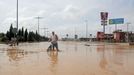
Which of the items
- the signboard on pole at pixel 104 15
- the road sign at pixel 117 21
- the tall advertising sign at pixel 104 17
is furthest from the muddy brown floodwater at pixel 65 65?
the road sign at pixel 117 21

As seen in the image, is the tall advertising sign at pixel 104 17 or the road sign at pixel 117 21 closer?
the tall advertising sign at pixel 104 17

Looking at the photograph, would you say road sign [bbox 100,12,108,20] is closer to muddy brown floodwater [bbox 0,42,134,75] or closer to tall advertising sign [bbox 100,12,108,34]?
tall advertising sign [bbox 100,12,108,34]

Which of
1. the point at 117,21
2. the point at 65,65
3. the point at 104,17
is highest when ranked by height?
the point at 104,17

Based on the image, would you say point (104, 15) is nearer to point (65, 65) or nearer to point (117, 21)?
point (117, 21)

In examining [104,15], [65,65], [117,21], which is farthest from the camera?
[117,21]

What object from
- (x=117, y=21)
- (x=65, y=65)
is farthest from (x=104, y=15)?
(x=65, y=65)

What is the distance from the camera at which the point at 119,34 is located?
110188mm

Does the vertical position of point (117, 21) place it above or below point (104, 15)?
below

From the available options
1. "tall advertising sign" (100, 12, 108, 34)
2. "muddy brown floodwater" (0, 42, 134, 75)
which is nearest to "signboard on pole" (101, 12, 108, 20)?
"tall advertising sign" (100, 12, 108, 34)

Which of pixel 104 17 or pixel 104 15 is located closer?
pixel 104 17

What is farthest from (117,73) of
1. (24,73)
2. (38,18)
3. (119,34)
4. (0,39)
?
(38,18)

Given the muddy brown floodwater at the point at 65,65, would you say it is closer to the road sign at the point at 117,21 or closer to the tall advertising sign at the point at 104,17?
the tall advertising sign at the point at 104,17

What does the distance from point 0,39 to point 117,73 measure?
74.8 metres

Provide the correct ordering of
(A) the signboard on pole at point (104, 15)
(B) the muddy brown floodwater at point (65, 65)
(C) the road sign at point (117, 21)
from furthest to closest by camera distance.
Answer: (C) the road sign at point (117, 21)
(A) the signboard on pole at point (104, 15)
(B) the muddy brown floodwater at point (65, 65)
